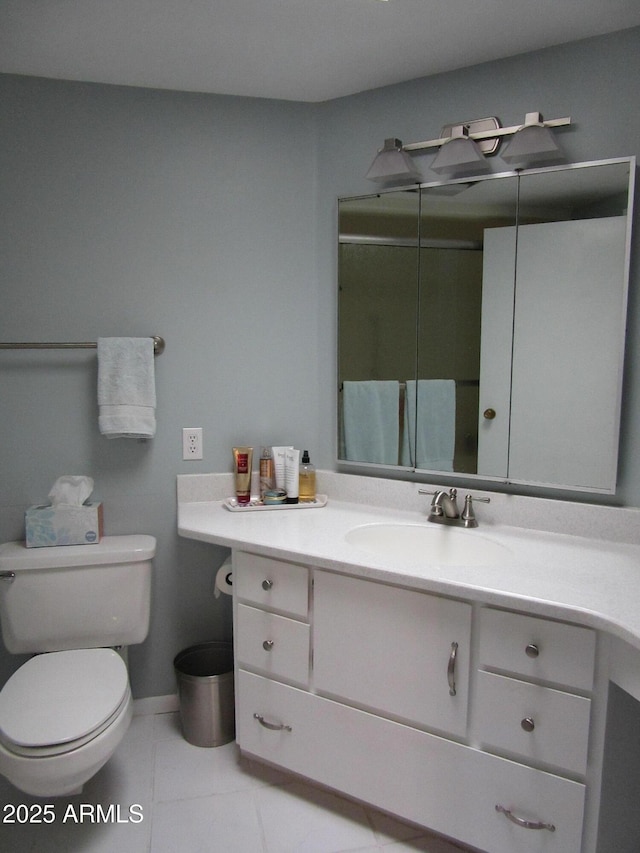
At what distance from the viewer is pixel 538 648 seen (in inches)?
52.9

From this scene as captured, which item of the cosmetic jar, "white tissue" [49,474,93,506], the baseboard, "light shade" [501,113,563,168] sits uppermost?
"light shade" [501,113,563,168]

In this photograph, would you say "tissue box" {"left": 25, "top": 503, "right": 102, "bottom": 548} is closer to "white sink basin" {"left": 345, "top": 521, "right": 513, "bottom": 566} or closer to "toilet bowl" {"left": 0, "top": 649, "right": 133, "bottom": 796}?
"toilet bowl" {"left": 0, "top": 649, "right": 133, "bottom": 796}

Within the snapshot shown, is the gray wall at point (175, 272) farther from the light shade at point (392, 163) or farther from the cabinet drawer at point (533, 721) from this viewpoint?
the cabinet drawer at point (533, 721)

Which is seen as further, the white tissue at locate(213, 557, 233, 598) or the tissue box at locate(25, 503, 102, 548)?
the white tissue at locate(213, 557, 233, 598)

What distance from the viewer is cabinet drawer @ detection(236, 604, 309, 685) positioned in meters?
1.70

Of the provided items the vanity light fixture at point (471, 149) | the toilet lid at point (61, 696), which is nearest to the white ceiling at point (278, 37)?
the vanity light fixture at point (471, 149)

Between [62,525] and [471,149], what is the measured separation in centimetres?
174

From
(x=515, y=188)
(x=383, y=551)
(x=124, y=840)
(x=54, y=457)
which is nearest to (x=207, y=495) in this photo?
(x=54, y=457)

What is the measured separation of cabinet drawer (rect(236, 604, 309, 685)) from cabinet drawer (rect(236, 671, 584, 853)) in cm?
5

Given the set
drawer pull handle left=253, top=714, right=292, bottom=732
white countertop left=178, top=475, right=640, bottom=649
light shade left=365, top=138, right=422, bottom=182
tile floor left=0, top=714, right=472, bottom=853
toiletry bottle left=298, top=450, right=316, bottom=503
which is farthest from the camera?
toiletry bottle left=298, top=450, right=316, bottom=503

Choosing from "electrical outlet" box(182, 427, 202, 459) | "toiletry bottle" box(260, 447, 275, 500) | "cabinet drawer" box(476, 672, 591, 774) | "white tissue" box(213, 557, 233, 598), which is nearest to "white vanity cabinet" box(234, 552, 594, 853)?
"cabinet drawer" box(476, 672, 591, 774)

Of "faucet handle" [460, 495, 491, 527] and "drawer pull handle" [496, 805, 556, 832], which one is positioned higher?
"faucet handle" [460, 495, 491, 527]

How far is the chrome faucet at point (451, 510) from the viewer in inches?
A: 72.1

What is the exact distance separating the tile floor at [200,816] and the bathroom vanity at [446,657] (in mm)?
124
